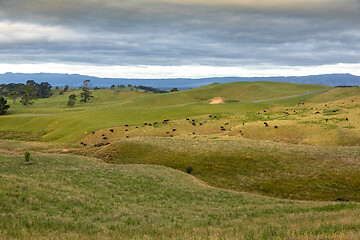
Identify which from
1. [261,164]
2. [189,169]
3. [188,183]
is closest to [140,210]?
[188,183]

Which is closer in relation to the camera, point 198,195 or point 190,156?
point 198,195

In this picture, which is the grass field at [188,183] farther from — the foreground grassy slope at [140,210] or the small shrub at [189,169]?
the small shrub at [189,169]

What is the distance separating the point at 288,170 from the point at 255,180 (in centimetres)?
578

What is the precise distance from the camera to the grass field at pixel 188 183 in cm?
1305

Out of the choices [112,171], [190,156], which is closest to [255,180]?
[190,156]

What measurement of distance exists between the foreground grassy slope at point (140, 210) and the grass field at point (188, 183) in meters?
0.09

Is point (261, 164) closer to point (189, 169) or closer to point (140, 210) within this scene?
point (189, 169)

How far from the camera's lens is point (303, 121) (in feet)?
247

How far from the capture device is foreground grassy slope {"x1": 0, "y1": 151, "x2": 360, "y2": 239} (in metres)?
11.5

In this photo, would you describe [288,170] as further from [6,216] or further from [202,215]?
[6,216]

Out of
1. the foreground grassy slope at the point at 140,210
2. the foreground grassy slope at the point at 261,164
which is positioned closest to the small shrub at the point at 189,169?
the foreground grassy slope at the point at 261,164

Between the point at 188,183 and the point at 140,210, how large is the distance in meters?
15.6

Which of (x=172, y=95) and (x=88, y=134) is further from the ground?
(x=172, y=95)

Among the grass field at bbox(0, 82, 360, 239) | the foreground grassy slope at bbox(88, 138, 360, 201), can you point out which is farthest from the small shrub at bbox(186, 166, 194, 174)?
the grass field at bbox(0, 82, 360, 239)
